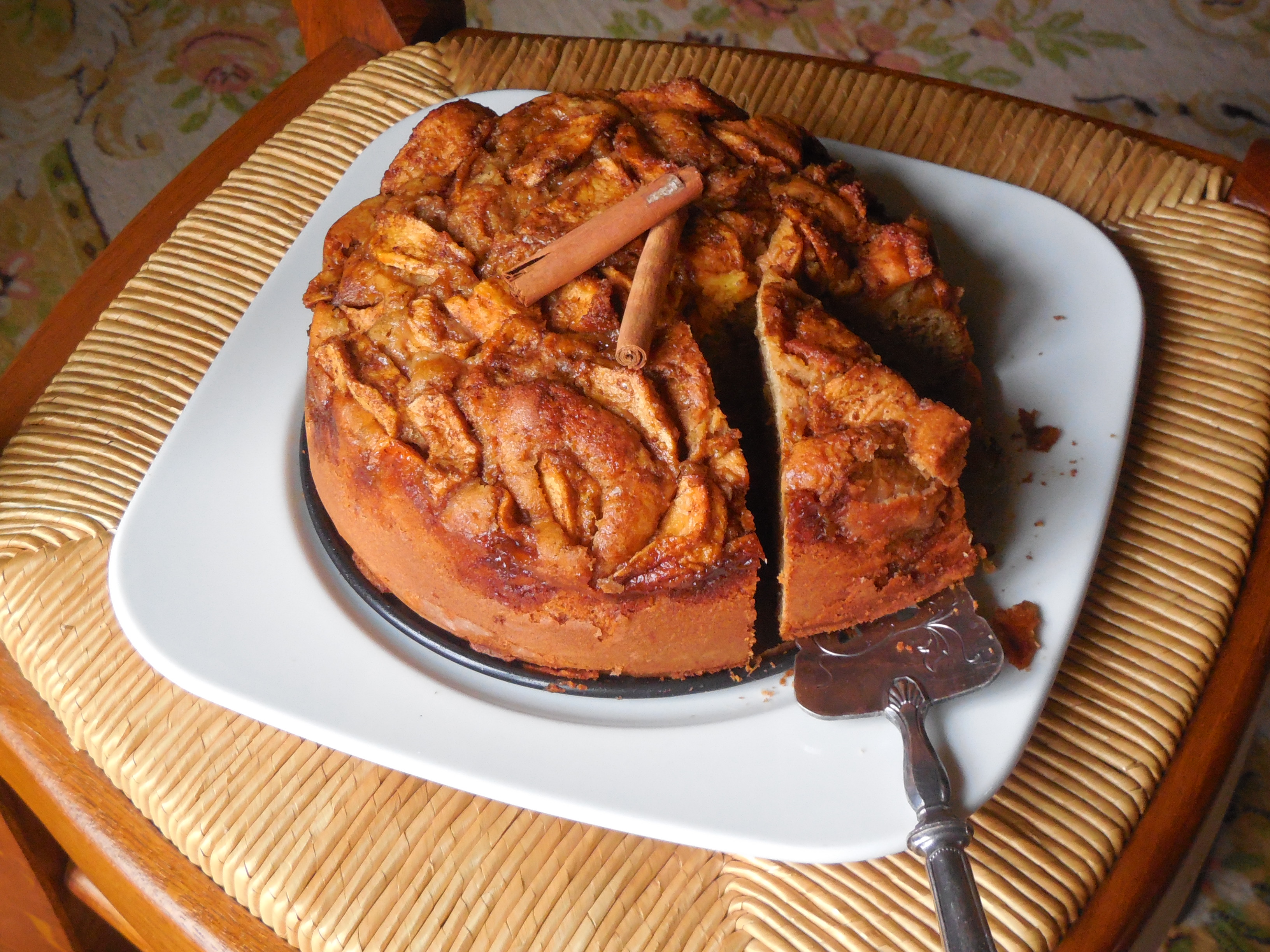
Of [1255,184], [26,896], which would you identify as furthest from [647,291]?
[26,896]

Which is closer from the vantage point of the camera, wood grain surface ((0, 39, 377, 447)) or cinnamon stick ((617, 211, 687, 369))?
cinnamon stick ((617, 211, 687, 369))

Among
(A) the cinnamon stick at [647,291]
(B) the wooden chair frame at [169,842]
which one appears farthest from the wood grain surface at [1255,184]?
(A) the cinnamon stick at [647,291]

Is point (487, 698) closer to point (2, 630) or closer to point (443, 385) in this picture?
point (443, 385)

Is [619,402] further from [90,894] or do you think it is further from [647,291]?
[90,894]

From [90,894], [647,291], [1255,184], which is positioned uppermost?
[1255,184]

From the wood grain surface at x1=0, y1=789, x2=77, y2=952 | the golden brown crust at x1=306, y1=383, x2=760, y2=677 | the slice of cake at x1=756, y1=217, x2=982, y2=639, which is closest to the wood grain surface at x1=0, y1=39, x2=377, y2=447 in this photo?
the wood grain surface at x1=0, y1=789, x2=77, y2=952

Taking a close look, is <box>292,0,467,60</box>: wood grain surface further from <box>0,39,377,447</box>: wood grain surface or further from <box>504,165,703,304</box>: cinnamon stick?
<box>504,165,703,304</box>: cinnamon stick

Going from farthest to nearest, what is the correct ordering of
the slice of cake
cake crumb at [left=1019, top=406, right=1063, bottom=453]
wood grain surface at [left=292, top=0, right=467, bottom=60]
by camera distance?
wood grain surface at [left=292, top=0, right=467, bottom=60], cake crumb at [left=1019, top=406, right=1063, bottom=453], the slice of cake

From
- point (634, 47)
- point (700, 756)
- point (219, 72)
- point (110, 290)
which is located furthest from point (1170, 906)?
point (219, 72)
